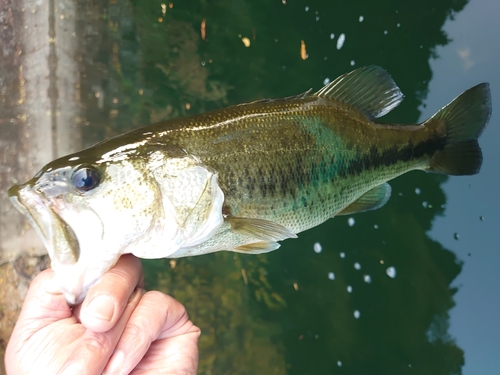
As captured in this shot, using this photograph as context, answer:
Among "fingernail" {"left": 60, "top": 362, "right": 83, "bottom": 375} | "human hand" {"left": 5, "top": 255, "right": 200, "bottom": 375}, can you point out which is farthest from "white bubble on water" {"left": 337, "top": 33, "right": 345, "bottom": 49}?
"fingernail" {"left": 60, "top": 362, "right": 83, "bottom": 375}

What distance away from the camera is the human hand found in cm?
88

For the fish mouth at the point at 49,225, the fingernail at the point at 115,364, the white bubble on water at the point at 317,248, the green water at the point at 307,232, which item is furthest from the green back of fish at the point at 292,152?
the white bubble on water at the point at 317,248

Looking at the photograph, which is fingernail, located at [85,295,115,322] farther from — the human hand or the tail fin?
the tail fin

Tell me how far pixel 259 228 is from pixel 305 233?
4.44 ft

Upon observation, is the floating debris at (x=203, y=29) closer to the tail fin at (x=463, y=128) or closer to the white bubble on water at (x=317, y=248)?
the white bubble on water at (x=317, y=248)

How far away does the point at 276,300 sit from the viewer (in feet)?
8.19

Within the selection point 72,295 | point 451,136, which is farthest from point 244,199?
point 451,136

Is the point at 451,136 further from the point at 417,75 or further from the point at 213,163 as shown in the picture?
the point at 213,163

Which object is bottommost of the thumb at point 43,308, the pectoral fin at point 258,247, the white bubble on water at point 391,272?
the white bubble on water at point 391,272

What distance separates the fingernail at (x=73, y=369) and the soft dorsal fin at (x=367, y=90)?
3.05 ft

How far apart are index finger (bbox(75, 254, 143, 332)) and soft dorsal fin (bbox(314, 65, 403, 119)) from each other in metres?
0.74

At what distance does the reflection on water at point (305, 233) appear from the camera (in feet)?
6.11

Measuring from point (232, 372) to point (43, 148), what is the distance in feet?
6.84

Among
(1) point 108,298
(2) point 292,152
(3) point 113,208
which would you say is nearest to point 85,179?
(3) point 113,208
